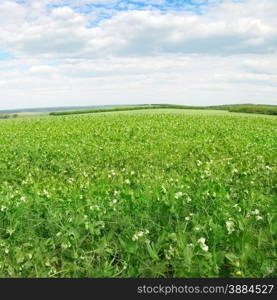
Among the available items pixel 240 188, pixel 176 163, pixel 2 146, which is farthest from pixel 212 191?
pixel 2 146

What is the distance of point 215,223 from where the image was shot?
4.97 meters

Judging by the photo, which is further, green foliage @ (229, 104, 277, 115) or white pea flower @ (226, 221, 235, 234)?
green foliage @ (229, 104, 277, 115)

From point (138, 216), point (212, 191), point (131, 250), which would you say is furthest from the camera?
point (212, 191)

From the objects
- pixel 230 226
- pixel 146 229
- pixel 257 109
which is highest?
pixel 257 109

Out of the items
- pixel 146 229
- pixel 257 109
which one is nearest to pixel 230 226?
pixel 146 229

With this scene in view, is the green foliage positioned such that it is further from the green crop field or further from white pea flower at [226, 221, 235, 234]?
white pea flower at [226, 221, 235, 234]

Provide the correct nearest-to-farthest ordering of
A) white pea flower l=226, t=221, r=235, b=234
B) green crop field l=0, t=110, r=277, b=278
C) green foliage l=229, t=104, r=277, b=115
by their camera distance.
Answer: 1. green crop field l=0, t=110, r=277, b=278
2. white pea flower l=226, t=221, r=235, b=234
3. green foliage l=229, t=104, r=277, b=115

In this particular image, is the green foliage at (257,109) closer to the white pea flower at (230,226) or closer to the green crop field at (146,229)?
the green crop field at (146,229)

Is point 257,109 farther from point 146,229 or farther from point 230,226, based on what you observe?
point 146,229

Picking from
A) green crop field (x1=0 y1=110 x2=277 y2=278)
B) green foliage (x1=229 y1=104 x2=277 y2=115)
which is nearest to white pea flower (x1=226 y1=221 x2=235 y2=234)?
green crop field (x1=0 y1=110 x2=277 y2=278)

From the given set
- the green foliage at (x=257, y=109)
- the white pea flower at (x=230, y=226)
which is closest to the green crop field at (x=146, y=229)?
the white pea flower at (x=230, y=226)

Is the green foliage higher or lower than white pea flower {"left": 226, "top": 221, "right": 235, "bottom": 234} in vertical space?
higher
